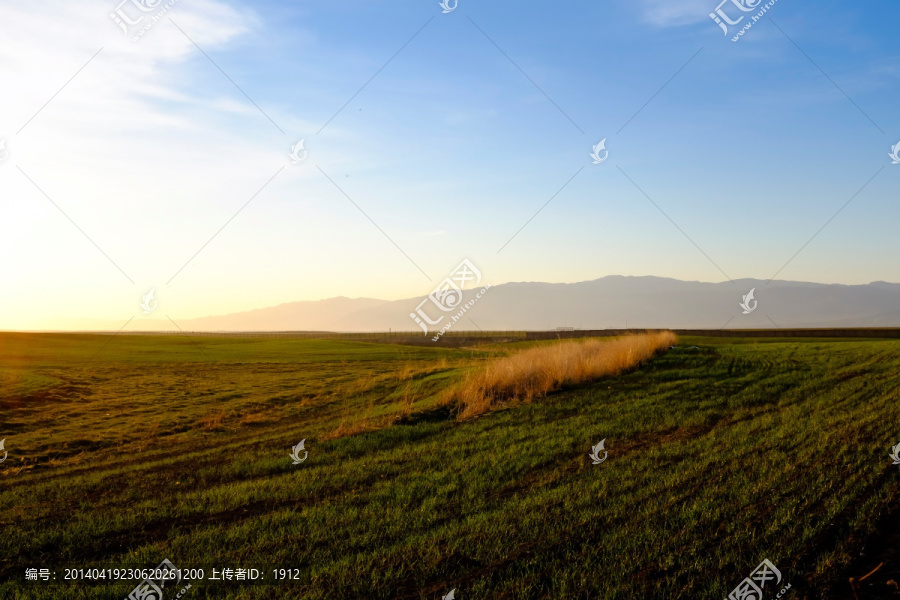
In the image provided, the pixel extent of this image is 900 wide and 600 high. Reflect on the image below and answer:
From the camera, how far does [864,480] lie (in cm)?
809

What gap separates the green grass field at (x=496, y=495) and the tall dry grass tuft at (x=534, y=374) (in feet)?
2.41

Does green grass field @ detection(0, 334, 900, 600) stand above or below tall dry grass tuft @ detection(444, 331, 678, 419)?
below

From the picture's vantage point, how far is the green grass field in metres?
6.09

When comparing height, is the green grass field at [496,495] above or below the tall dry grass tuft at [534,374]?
below

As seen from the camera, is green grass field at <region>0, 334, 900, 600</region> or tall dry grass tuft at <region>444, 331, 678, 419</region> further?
tall dry grass tuft at <region>444, 331, 678, 419</region>

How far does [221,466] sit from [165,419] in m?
8.40

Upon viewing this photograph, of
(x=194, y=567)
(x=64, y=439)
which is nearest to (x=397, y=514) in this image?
(x=194, y=567)

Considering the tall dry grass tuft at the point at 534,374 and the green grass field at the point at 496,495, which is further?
the tall dry grass tuft at the point at 534,374

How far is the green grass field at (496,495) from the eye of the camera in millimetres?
6090

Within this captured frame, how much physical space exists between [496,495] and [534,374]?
9798 millimetres

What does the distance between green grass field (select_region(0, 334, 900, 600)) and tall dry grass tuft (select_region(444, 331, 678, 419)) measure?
2.41 feet

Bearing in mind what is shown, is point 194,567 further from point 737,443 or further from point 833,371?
point 833,371

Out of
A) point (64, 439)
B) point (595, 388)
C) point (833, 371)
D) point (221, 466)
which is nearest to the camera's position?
point (221, 466)

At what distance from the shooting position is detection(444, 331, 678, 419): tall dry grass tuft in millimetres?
16906
